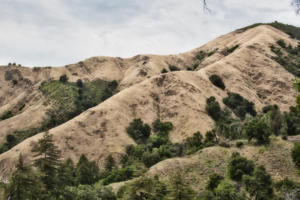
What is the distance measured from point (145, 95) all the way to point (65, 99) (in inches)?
1146

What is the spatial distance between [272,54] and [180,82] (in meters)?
45.9

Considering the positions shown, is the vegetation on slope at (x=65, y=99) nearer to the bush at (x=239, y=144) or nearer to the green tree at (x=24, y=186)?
the bush at (x=239, y=144)

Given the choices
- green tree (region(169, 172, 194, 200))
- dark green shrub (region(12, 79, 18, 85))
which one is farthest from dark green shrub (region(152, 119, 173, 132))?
dark green shrub (region(12, 79, 18, 85))

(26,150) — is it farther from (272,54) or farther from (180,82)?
(272,54)

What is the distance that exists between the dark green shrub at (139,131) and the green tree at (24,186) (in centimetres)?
4297

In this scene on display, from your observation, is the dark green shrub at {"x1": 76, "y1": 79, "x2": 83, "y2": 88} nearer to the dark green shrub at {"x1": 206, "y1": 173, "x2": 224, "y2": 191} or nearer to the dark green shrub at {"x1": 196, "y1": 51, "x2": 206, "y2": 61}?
the dark green shrub at {"x1": 196, "y1": 51, "x2": 206, "y2": 61}

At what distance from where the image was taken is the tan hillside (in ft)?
215

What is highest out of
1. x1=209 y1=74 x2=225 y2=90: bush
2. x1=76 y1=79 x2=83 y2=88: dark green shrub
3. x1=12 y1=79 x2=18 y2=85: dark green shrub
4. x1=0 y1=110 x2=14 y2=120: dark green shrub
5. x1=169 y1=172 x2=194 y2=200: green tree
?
x1=12 y1=79 x2=18 y2=85: dark green shrub

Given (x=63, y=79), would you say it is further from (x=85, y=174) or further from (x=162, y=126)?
(x=85, y=174)

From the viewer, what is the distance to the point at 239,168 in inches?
1537

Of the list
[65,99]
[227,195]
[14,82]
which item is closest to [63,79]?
[65,99]

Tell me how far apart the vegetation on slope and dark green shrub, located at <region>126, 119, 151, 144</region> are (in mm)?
24074

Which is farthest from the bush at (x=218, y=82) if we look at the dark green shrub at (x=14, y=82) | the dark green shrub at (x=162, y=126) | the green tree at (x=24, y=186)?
the dark green shrub at (x=14, y=82)

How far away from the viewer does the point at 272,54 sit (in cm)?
10644
